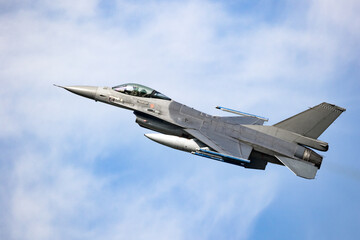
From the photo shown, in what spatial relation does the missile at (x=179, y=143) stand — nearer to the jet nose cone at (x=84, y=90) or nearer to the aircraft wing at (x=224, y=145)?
the aircraft wing at (x=224, y=145)

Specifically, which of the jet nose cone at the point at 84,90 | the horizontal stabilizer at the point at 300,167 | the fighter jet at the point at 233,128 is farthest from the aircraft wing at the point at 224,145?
the jet nose cone at the point at 84,90

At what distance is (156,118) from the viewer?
93.2ft

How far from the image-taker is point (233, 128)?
2853 centimetres

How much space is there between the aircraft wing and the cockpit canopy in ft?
10.1

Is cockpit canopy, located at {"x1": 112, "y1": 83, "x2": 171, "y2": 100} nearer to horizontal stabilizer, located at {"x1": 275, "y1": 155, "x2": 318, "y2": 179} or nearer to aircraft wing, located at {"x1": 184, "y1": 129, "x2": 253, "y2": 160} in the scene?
aircraft wing, located at {"x1": 184, "y1": 129, "x2": 253, "y2": 160}

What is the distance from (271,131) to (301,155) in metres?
2.34

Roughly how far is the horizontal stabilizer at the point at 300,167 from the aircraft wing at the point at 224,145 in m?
2.22

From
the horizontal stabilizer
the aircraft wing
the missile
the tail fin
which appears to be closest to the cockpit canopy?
the missile

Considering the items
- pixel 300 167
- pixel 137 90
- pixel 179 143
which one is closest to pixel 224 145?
pixel 179 143

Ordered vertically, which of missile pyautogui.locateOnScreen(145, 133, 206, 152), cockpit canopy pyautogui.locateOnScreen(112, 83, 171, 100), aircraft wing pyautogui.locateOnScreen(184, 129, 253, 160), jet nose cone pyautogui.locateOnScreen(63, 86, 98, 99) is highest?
cockpit canopy pyautogui.locateOnScreen(112, 83, 171, 100)

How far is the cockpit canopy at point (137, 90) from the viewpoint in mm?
28531

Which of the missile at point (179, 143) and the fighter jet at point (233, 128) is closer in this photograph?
the missile at point (179, 143)

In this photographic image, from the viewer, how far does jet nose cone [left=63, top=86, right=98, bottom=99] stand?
28.3 meters

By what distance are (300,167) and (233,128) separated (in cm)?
462
